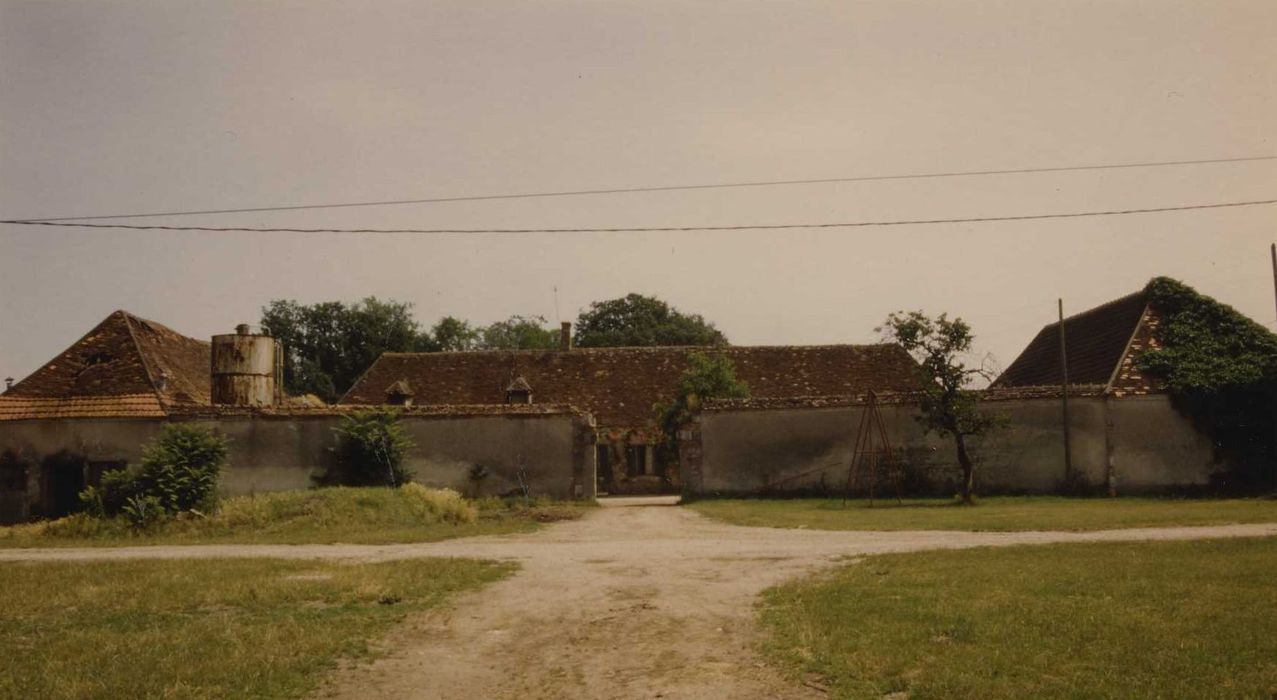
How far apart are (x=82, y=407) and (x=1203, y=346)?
33840 mm

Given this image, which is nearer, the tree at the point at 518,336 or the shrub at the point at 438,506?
the shrub at the point at 438,506

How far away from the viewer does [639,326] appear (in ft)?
219

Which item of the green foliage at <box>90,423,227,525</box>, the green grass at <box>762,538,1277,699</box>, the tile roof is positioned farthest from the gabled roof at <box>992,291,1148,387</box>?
the tile roof

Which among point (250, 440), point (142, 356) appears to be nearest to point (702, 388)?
point (250, 440)

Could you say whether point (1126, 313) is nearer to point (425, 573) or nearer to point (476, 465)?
point (476, 465)

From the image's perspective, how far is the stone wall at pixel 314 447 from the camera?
27.1m

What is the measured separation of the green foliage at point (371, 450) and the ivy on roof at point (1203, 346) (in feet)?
74.1

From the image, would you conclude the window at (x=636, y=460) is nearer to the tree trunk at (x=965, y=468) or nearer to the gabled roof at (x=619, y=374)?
the gabled roof at (x=619, y=374)

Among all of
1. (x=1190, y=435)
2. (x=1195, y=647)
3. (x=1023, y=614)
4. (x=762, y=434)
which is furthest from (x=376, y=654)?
(x=1190, y=435)

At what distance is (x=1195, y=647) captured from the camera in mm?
7277

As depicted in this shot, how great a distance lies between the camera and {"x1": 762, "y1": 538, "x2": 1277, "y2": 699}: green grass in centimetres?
659

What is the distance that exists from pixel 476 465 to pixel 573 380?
13902 millimetres

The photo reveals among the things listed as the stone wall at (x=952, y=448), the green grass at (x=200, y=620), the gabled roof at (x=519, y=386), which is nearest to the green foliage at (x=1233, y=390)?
the stone wall at (x=952, y=448)

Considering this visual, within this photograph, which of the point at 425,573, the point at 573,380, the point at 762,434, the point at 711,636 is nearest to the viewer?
the point at 711,636
